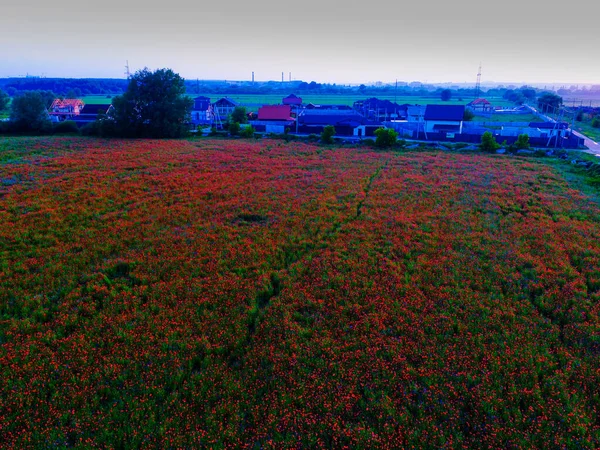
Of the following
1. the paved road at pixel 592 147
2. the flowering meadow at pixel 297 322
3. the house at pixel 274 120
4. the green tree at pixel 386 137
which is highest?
the house at pixel 274 120

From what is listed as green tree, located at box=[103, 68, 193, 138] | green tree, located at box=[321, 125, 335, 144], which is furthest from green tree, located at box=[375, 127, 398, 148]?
green tree, located at box=[103, 68, 193, 138]

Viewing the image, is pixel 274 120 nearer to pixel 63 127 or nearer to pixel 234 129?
pixel 234 129

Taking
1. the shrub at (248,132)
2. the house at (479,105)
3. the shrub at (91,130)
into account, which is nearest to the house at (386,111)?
the shrub at (248,132)

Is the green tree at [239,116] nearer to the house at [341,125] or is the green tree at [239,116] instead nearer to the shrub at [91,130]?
the house at [341,125]

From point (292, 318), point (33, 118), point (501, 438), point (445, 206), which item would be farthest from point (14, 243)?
point (33, 118)

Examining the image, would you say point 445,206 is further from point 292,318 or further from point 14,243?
point 14,243

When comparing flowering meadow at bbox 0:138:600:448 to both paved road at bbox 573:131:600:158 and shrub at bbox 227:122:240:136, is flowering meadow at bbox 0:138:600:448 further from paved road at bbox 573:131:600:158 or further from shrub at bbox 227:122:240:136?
shrub at bbox 227:122:240:136
